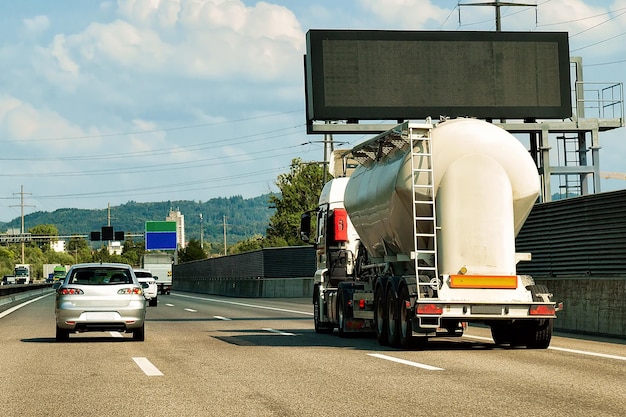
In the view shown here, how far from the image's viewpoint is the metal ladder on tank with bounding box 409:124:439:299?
1650 cm

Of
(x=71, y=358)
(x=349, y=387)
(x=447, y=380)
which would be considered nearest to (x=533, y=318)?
(x=447, y=380)

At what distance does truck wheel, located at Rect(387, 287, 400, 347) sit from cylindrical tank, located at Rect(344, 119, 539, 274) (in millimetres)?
908

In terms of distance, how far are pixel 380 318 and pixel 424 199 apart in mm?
2482

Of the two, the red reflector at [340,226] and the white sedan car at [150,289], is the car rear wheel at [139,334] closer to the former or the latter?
the red reflector at [340,226]

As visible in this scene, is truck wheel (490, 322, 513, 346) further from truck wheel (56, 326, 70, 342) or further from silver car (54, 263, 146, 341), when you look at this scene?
truck wheel (56, 326, 70, 342)

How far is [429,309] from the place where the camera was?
1581 cm

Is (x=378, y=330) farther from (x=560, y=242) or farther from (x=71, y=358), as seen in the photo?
(x=560, y=242)

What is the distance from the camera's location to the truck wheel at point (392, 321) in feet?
55.4

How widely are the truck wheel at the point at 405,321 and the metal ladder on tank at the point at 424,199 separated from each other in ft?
1.35

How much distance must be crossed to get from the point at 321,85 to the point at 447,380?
21.7m

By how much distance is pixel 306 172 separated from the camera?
111312 millimetres

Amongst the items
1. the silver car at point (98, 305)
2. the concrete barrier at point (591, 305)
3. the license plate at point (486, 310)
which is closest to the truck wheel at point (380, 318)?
the license plate at point (486, 310)

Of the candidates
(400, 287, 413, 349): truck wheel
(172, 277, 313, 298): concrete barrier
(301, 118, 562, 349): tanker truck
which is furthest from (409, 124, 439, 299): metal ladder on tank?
(172, 277, 313, 298): concrete barrier

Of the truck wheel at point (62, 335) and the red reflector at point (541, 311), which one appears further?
the truck wheel at point (62, 335)
